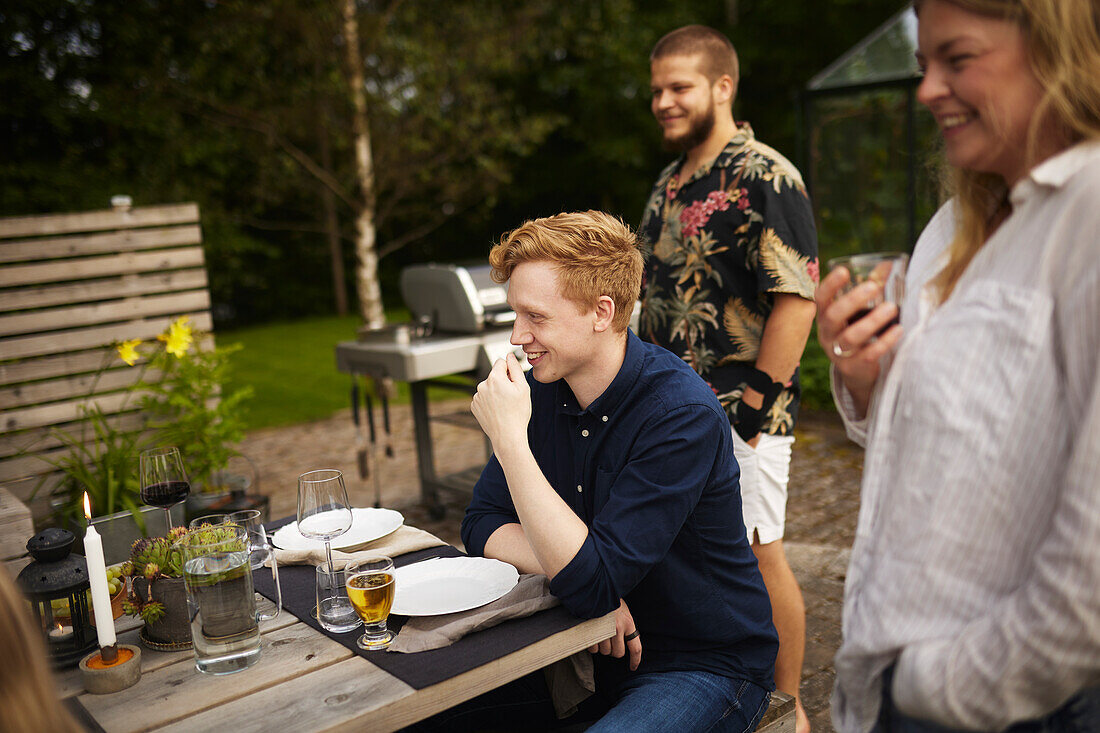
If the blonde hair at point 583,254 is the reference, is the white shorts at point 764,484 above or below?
below

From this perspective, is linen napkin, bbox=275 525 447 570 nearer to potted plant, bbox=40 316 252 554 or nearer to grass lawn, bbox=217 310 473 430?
potted plant, bbox=40 316 252 554

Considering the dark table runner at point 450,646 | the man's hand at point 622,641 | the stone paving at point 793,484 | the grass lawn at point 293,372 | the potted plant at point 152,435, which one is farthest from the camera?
the grass lawn at point 293,372

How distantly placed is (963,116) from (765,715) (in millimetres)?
1386

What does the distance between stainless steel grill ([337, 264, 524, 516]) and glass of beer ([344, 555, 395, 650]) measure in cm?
302

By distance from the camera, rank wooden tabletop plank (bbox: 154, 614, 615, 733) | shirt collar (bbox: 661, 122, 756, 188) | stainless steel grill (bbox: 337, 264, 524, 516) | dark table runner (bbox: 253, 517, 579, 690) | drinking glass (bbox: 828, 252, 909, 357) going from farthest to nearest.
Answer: stainless steel grill (bbox: 337, 264, 524, 516) → shirt collar (bbox: 661, 122, 756, 188) → dark table runner (bbox: 253, 517, 579, 690) → wooden tabletop plank (bbox: 154, 614, 615, 733) → drinking glass (bbox: 828, 252, 909, 357)

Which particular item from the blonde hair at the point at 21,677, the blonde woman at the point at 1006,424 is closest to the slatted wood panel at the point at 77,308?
the blonde hair at the point at 21,677

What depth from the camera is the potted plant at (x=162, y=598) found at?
5.55 feet

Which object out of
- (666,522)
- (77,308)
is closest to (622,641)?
(666,522)

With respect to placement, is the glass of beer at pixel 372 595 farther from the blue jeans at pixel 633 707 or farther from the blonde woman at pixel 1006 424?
the blonde woman at pixel 1006 424

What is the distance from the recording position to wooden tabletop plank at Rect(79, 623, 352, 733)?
1.45 meters

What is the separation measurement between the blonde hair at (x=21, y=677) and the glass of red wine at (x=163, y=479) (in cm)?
123

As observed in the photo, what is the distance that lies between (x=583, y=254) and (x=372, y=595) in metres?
0.92

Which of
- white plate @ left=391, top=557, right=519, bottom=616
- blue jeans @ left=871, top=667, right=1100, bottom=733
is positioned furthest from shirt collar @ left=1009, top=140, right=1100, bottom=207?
white plate @ left=391, top=557, right=519, bottom=616

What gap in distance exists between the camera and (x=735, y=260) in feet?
9.48
